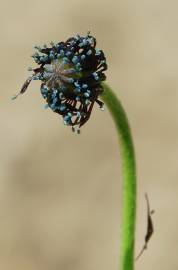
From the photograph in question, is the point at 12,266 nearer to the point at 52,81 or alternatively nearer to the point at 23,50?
the point at 23,50

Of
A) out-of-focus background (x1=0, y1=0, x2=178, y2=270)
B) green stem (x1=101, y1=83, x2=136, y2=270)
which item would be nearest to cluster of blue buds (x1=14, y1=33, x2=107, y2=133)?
green stem (x1=101, y1=83, x2=136, y2=270)

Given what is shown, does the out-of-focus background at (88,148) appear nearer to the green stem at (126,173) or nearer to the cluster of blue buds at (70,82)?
the green stem at (126,173)

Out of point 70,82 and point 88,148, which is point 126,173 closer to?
point 70,82

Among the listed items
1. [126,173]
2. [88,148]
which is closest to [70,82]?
[126,173]

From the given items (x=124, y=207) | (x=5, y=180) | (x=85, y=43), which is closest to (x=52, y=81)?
(x=85, y=43)

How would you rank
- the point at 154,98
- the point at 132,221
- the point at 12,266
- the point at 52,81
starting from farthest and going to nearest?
the point at 154,98 → the point at 12,266 → the point at 132,221 → the point at 52,81

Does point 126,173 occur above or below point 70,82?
below
